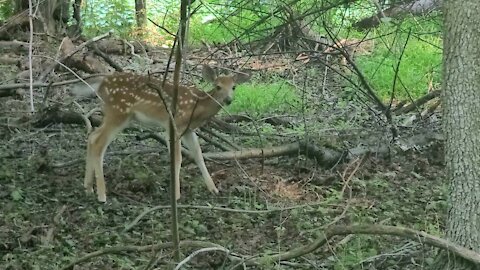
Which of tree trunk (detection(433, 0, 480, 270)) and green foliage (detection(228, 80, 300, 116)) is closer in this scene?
tree trunk (detection(433, 0, 480, 270))

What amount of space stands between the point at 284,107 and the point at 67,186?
374 centimetres

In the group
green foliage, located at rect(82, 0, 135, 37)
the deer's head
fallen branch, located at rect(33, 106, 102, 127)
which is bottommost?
fallen branch, located at rect(33, 106, 102, 127)

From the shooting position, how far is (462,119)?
390 cm

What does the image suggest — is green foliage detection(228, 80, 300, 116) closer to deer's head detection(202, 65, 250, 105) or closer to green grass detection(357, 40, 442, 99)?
green grass detection(357, 40, 442, 99)

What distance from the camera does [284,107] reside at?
935 centimetres

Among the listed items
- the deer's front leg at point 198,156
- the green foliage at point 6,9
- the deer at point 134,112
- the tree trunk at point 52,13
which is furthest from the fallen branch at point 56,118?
the green foliage at point 6,9

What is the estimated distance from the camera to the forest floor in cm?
476

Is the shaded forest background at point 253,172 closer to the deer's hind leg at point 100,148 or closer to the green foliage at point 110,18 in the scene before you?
the deer's hind leg at point 100,148

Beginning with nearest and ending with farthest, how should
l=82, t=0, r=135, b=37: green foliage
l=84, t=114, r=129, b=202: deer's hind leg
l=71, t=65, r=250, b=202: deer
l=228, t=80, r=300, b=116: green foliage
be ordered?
l=84, t=114, r=129, b=202: deer's hind leg
l=71, t=65, r=250, b=202: deer
l=228, t=80, r=300, b=116: green foliage
l=82, t=0, r=135, b=37: green foliage

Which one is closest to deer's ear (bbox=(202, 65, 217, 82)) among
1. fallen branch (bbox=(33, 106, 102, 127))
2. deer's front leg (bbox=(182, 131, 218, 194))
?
deer's front leg (bbox=(182, 131, 218, 194))

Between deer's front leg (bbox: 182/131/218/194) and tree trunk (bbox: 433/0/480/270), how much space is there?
2.65 metres

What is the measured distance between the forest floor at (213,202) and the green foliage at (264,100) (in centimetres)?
112

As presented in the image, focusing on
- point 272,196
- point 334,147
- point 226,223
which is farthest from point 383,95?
point 226,223

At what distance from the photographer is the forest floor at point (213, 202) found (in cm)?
476
